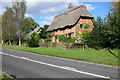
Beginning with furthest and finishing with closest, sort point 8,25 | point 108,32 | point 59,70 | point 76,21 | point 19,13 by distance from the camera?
point 8,25 < point 19,13 < point 76,21 < point 59,70 < point 108,32

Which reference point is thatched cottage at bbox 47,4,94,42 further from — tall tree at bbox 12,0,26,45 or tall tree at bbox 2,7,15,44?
tall tree at bbox 2,7,15,44

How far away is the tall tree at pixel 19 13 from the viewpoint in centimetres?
4744

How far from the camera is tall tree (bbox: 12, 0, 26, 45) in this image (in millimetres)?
47438

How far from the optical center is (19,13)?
47.4 m

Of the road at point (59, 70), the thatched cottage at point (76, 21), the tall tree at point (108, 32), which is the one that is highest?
the thatched cottage at point (76, 21)

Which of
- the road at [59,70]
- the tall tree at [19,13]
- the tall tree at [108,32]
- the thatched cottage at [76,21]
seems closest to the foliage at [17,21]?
the tall tree at [19,13]

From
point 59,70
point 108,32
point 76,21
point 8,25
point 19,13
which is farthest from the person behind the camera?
point 8,25

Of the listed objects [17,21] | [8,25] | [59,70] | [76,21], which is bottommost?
[59,70]

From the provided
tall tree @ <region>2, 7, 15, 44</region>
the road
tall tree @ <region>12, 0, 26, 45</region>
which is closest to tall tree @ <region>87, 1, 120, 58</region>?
the road

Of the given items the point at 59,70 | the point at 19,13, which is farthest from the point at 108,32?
the point at 19,13

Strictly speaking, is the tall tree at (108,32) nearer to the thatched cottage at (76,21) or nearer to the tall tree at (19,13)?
the thatched cottage at (76,21)

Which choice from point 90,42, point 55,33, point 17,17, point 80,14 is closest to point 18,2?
point 17,17

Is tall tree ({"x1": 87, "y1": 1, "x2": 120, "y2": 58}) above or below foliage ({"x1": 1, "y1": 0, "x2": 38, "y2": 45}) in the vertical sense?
below

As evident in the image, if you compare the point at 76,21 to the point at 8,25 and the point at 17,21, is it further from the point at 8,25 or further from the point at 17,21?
the point at 8,25
